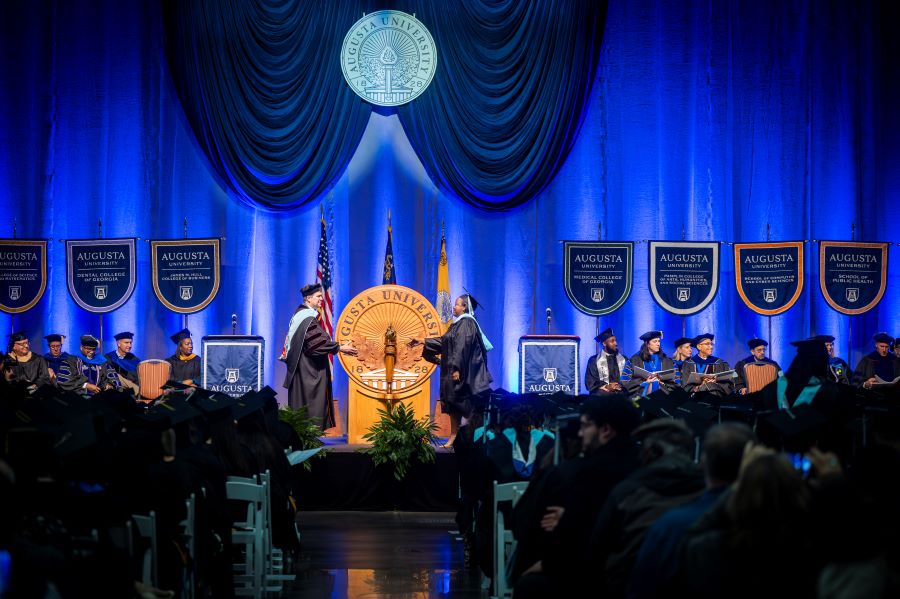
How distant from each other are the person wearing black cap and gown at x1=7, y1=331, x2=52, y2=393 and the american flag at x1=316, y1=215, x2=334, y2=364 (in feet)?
12.3

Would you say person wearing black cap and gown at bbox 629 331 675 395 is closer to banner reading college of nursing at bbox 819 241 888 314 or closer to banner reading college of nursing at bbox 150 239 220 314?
banner reading college of nursing at bbox 819 241 888 314

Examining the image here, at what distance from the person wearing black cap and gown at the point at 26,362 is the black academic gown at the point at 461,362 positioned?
523cm

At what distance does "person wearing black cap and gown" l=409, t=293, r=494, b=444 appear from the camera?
1313 cm

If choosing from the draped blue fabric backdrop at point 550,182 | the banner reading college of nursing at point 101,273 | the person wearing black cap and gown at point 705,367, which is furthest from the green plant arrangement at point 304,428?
the person wearing black cap and gown at point 705,367

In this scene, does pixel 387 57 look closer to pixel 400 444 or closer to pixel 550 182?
pixel 550 182

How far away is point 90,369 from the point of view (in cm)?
1441

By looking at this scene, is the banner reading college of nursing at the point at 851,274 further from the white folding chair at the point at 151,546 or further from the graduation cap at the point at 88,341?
the white folding chair at the point at 151,546

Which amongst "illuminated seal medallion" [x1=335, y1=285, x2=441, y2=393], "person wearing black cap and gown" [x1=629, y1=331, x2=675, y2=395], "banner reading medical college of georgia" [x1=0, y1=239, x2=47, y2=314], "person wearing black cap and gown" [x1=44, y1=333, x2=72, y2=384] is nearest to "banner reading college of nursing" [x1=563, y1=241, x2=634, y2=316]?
"person wearing black cap and gown" [x1=629, y1=331, x2=675, y2=395]

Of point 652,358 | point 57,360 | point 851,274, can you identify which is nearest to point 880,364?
point 851,274

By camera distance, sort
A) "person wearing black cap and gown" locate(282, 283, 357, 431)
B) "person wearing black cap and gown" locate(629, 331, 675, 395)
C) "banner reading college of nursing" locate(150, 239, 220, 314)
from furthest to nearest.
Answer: "banner reading college of nursing" locate(150, 239, 220, 314) < "person wearing black cap and gown" locate(629, 331, 675, 395) < "person wearing black cap and gown" locate(282, 283, 357, 431)

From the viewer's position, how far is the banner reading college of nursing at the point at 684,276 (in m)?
14.9

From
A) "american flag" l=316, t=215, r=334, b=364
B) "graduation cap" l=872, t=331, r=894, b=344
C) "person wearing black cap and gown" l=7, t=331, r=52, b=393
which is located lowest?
"person wearing black cap and gown" l=7, t=331, r=52, b=393

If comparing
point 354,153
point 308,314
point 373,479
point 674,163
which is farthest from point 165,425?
point 674,163

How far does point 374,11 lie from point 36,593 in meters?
13.4
